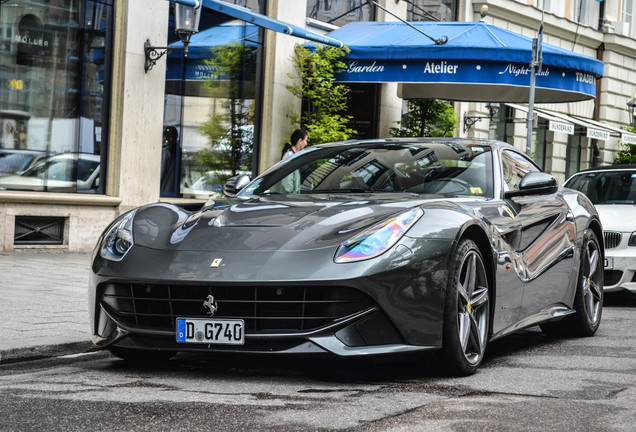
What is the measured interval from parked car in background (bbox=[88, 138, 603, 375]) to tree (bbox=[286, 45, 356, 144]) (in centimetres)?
1157

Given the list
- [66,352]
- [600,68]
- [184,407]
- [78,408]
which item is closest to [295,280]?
[184,407]

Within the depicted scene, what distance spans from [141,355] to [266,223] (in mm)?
1047

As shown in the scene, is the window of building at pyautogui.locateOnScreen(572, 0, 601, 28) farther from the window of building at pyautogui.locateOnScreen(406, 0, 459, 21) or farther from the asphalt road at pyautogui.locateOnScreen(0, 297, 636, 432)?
the asphalt road at pyautogui.locateOnScreen(0, 297, 636, 432)

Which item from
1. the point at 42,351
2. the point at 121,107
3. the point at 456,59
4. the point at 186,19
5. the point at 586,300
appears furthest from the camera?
the point at 456,59

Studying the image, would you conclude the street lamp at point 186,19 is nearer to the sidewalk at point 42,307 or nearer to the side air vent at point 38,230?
the side air vent at point 38,230

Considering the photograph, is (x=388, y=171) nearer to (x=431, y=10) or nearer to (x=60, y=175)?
(x=60, y=175)

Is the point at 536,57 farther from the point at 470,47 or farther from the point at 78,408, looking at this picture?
the point at 78,408

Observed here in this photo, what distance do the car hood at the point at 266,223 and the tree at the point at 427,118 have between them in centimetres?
1544

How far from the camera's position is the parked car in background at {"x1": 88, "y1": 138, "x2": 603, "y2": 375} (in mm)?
4898

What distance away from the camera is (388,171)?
6332 millimetres

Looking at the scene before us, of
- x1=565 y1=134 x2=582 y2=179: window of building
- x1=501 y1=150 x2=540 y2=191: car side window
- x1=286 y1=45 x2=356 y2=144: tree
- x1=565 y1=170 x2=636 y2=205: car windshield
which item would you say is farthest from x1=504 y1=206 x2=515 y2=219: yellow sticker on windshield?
x1=565 y1=134 x2=582 y2=179: window of building

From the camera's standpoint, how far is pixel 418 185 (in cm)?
617

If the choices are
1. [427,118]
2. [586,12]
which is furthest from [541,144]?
[427,118]

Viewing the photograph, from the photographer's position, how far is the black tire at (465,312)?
5.19 m
